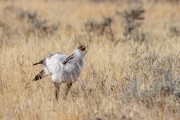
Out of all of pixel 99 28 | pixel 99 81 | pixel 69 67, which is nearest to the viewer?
pixel 69 67

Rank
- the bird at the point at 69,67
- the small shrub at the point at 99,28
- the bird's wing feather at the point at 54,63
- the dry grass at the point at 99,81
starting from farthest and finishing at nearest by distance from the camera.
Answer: the small shrub at the point at 99,28 → the bird's wing feather at the point at 54,63 → the bird at the point at 69,67 → the dry grass at the point at 99,81

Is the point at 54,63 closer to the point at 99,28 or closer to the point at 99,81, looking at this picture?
the point at 99,81

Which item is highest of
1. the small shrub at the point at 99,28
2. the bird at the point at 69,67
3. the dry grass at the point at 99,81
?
the bird at the point at 69,67

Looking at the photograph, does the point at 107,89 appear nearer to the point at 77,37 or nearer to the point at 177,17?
the point at 77,37

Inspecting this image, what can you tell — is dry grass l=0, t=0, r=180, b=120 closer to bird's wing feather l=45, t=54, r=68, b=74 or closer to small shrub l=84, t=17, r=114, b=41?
bird's wing feather l=45, t=54, r=68, b=74

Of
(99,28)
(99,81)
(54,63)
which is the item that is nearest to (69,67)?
(54,63)

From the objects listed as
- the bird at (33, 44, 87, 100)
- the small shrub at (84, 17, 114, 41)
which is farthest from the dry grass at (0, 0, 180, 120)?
the small shrub at (84, 17, 114, 41)

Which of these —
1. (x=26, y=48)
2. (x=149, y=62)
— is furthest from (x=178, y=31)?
(x=149, y=62)

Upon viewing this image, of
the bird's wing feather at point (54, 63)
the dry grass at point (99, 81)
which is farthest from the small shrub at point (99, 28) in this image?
the bird's wing feather at point (54, 63)

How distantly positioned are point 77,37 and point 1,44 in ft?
6.31

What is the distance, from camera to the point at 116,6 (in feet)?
78.0

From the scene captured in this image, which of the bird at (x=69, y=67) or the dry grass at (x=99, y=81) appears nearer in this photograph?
the dry grass at (x=99, y=81)

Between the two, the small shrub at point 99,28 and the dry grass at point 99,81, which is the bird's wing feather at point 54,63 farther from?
the small shrub at point 99,28

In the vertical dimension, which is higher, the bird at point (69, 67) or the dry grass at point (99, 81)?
the bird at point (69, 67)
